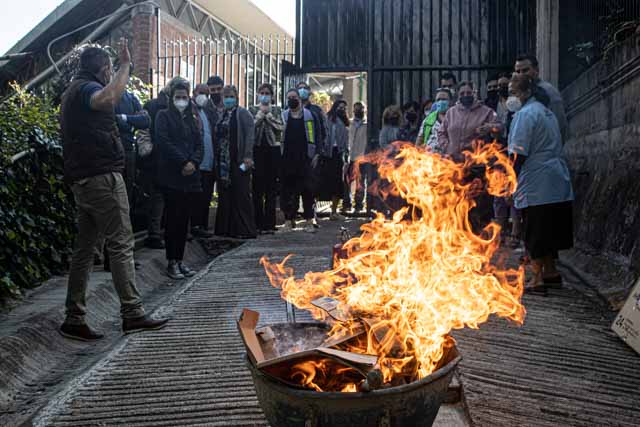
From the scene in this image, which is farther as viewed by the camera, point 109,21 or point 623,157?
point 109,21

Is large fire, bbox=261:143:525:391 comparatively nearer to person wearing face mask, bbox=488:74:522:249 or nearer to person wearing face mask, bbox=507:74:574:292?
person wearing face mask, bbox=507:74:574:292

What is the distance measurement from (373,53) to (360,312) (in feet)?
37.2

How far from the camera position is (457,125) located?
26.8 ft

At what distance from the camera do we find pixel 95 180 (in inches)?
193

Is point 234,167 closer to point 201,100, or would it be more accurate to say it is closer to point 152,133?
point 201,100

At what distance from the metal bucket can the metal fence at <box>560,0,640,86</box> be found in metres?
5.86

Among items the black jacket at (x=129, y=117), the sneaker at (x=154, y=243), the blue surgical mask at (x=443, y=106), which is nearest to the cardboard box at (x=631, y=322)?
the blue surgical mask at (x=443, y=106)

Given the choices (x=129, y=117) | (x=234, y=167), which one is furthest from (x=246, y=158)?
(x=129, y=117)

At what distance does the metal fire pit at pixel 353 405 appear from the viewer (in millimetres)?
2357

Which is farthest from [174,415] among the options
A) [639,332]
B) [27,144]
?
[27,144]

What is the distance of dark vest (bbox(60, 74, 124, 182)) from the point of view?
489cm

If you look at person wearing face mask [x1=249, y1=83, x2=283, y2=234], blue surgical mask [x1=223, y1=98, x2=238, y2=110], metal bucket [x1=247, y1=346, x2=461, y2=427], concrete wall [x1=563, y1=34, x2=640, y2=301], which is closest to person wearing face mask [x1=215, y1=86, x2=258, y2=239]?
blue surgical mask [x1=223, y1=98, x2=238, y2=110]

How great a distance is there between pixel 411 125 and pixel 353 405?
32.8ft

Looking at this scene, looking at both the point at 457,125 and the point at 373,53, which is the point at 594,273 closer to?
the point at 457,125
